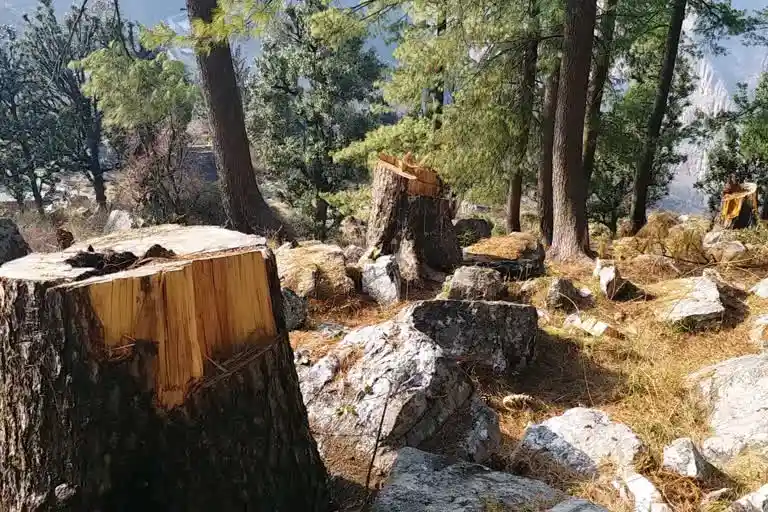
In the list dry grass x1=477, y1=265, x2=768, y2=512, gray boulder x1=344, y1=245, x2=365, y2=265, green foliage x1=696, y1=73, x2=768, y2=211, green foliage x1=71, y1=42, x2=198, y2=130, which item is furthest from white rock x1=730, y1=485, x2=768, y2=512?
green foliage x1=71, y1=42, x2=198, y2=130

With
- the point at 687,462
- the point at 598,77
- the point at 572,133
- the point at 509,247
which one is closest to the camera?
the point at 687,462

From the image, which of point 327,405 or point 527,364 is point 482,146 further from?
point 327,405

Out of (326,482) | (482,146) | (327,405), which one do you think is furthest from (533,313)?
(482,146)

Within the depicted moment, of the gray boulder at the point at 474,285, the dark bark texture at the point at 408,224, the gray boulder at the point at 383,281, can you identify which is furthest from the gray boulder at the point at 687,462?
the dark bark texture at the point at 408,224

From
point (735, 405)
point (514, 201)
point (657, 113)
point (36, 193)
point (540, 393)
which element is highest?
point (657, 113)

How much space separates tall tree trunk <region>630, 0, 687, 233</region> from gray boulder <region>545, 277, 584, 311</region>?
7.02 meters

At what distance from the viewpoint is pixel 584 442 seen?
250 cm

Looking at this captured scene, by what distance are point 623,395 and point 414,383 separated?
156 centimetres

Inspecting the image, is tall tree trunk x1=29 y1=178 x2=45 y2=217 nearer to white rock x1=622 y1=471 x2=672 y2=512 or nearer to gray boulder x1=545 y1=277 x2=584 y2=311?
gray boulder x1=545 y1=277 x2=584 y2=311

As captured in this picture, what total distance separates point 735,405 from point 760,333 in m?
1.29

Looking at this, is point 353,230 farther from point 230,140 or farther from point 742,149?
point 742,149

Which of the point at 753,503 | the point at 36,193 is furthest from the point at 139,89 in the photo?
the point at 753,503

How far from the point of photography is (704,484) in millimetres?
2213

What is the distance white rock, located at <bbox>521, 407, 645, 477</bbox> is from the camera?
2.38 m
